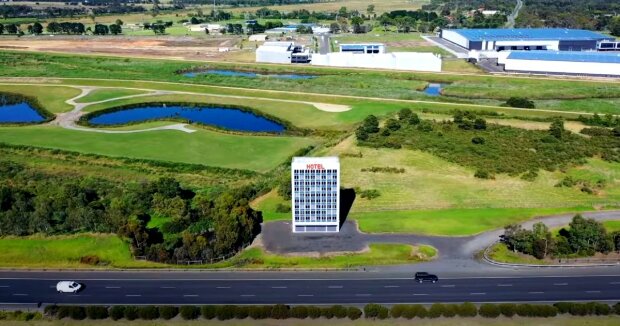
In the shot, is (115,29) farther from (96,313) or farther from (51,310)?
(96,313)

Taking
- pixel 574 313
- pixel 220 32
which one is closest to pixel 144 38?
pixel 220 32

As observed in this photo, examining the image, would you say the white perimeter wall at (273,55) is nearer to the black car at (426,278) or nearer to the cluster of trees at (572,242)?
the cluster of trees at (572,242)

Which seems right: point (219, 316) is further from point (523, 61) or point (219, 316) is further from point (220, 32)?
point (220, 32)

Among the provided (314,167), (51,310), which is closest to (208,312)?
(51,310)

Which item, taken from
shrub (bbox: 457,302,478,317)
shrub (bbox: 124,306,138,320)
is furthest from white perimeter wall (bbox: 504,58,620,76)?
shrub (bbox: 124,306,138,320)

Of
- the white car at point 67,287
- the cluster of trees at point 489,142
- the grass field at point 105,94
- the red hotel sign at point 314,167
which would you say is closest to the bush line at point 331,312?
the white car at point 67,287

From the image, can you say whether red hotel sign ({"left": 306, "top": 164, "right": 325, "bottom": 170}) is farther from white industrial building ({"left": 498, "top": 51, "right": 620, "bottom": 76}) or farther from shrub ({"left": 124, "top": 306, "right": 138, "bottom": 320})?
white industrial building ({"left": 498, "top": 51, "right": 620, "bottom": 76})
